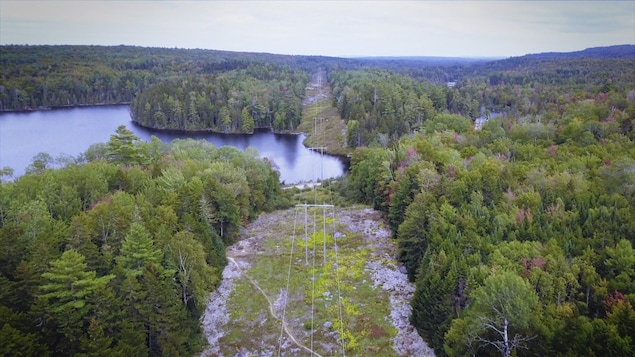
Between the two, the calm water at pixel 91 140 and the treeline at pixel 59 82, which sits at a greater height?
the treeline at pixel 59 82

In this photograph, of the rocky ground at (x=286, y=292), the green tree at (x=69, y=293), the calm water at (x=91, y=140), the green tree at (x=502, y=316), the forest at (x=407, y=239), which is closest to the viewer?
the green tree at (x=502, y=316)

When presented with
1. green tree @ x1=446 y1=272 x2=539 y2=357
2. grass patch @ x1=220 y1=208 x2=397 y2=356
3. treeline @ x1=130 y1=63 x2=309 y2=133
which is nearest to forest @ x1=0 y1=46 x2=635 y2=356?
green tree @ x1=446 y1=272 x2=539 y2=357

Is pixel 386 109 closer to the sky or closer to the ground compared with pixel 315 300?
closer to the sky

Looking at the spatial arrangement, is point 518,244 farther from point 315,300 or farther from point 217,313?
point 217,313

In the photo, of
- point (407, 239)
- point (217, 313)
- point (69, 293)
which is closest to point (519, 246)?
point (407, 239)

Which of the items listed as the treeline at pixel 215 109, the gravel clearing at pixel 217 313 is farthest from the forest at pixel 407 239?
the treeline at pixel 215 109

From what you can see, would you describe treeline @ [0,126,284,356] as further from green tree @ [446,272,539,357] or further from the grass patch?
green tree @ [446,272,539,357]

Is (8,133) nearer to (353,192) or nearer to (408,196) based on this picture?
(353,192)

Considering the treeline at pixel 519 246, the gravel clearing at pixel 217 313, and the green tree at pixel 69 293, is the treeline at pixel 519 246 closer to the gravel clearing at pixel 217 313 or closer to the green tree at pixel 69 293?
the gravel clearing at pixel 217 313
